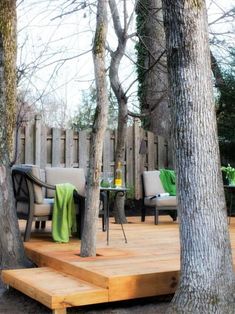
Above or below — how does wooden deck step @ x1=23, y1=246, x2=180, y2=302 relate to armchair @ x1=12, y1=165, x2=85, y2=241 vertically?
below

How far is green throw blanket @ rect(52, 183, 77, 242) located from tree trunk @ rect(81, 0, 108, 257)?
3.23 ft

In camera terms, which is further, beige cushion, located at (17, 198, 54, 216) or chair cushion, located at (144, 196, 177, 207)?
chair cushion, located at (144, 196, 177, 207)

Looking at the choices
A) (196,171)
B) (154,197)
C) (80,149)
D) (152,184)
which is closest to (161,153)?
(80,149)

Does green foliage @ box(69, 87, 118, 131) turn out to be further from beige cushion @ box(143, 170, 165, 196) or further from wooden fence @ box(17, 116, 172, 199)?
beige cushion @ box(143, 170, 165, 196)

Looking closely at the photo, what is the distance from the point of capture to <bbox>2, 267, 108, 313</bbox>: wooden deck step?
332cm

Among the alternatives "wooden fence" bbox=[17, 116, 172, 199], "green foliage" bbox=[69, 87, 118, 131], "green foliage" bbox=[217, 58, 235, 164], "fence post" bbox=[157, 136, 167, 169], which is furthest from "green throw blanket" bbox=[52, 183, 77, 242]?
"green foliage" bbox=[69, 87, 118, 131]

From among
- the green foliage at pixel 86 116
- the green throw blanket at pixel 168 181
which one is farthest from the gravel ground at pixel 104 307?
the green foliage at pixel 86 116

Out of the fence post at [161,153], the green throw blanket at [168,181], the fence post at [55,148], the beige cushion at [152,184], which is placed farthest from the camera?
the fence post at [161,153]

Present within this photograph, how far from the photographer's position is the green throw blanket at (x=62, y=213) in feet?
17.5

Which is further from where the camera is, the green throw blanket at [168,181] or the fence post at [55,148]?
the fence post at [55,148]

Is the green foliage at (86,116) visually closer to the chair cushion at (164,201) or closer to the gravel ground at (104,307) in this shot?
the chair cushion at (164,201)

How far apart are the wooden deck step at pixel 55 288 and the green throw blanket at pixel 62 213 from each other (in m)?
1.18

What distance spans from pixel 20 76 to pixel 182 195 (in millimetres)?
5420

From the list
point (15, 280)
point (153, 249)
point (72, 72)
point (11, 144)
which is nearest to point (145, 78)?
point (72, 72)
